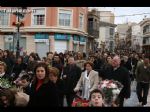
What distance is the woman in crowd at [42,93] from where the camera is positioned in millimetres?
4430

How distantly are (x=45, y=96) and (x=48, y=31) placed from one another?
25192 mm

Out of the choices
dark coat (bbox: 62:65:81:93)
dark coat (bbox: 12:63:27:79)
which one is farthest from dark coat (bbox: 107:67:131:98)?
dark coat (bbox: 12:63:27:79)

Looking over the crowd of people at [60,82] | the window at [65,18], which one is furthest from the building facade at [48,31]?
the crowd of people at [60,82]

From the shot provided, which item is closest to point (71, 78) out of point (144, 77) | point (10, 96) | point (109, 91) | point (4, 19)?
point (144, 77)

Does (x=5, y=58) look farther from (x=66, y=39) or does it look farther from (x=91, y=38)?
(x=91, y=38)

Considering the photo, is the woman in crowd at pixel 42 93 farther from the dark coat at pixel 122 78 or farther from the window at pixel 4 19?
the window at pixel 4 19

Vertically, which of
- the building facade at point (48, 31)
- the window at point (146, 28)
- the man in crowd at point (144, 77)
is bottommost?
→ the man in crowd at point (144, 77)

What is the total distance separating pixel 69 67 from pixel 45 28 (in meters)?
21.1

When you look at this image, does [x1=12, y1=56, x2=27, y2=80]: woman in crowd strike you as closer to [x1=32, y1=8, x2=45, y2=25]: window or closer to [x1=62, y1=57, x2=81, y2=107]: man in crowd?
[x1=62, y1=57, x2=81, y2=107]: man in crowd

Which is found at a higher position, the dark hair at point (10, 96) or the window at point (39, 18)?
the window at point (39, 18)

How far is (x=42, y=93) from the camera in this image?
4.49m

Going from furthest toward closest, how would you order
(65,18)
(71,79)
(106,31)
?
(106,31) < (65,18) < (71,79)

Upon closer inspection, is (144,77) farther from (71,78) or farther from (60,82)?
(60,82)

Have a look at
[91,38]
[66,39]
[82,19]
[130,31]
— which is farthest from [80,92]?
[130,31]
